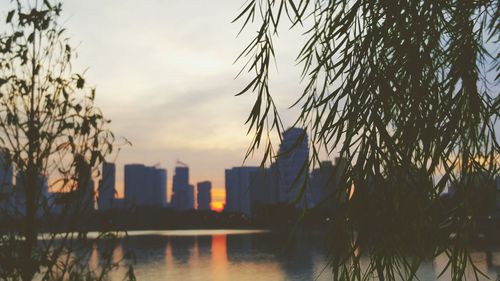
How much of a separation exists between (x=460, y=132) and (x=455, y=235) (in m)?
0.50

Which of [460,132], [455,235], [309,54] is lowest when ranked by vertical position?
[455,235]

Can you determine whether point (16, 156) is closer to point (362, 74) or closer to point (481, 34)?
point (362, 74)

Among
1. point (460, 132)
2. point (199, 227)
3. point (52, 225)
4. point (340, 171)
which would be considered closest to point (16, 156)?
point (52, 225)

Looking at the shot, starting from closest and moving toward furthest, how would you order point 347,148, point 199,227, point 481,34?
point 347,148, point 481,34, point 199,227

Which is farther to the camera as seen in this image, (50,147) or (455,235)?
(50,147)

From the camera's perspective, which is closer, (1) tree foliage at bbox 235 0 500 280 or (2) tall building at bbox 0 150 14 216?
(1) tree foliage at bbox 235 0 500 280

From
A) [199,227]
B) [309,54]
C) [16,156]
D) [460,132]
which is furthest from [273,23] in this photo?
[199,227]

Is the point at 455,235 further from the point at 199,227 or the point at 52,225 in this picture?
the point at 199,227

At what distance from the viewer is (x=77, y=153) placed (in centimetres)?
486

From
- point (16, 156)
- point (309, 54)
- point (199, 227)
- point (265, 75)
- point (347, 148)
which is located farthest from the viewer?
point (199, 227)

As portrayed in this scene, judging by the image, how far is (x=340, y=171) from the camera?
289 centimetres

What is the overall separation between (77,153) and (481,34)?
3.13m

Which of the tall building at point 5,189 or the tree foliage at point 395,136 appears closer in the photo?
the tree foliage at point 395,136

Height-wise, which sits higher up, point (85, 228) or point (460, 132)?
point (460, 132)
